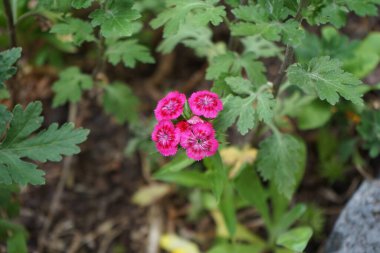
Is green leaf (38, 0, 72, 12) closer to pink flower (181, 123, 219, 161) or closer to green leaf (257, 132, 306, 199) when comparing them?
pink flower (181, 123, 219, 161)

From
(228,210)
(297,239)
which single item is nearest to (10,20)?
(228,210)

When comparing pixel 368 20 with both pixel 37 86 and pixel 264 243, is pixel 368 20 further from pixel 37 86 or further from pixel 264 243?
pixel 37 86

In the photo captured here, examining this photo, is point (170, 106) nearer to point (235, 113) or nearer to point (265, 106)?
point (235, 113)

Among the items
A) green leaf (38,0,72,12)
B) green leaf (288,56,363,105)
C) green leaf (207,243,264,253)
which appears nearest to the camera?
green leaf (288,56,363,105)

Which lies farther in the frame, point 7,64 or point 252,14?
point 252,14

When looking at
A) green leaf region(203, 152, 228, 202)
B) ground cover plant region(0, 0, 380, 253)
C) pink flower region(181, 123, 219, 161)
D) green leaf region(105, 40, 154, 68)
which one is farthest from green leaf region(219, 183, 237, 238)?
green leaf region(105, 40, 154, 68)

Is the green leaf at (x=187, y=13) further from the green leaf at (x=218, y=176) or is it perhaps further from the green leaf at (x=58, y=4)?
the green leaf at (x=218, y=176)

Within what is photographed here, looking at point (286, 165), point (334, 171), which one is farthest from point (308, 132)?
point (286, 165)

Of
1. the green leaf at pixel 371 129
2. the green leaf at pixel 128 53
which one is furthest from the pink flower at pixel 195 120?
the green leaf at pixel 371 129
